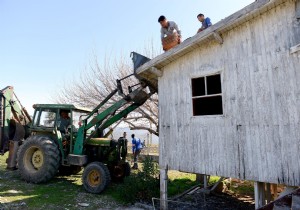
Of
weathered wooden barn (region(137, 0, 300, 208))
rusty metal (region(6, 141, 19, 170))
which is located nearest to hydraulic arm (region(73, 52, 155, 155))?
weathered wooden barn (region(137, 0, 300, 208))

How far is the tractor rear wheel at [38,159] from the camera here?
8.88 meters

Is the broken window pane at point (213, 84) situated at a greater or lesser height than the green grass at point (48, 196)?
greater

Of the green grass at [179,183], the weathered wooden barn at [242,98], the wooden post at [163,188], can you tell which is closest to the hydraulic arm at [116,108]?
the weathered wooden barn at [242,98]

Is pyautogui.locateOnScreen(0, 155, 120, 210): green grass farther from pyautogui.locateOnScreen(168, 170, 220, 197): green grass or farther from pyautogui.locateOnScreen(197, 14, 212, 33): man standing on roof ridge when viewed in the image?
pyautogui.locateOnScreen(197, 14, 212, 33): man standing on roof ridge

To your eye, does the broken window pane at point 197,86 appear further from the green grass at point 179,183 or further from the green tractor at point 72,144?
the green grass at point 179,183

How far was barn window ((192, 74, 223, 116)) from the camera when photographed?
6.98 metres

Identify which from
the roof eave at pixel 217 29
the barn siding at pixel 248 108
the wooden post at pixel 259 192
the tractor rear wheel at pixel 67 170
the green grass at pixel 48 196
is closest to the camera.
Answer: the barn siding at pixel 248 108

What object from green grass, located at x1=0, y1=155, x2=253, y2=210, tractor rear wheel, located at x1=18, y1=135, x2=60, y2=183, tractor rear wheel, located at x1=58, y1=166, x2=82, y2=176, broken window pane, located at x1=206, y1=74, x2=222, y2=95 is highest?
broken window pane, located at x1=206, y1=74, x2=222, y2=95

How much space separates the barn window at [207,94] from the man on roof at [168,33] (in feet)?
5.34

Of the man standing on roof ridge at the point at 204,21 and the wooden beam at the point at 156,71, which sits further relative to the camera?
the man standing on roof ridge at the point at 204,21

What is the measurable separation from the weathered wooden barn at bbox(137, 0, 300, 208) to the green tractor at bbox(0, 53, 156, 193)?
79.4 inches

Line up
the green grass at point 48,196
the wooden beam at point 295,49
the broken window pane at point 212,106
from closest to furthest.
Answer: the wooden beam at point 295,49
the green grass at point 48,196
the broken window pane at point 212,106

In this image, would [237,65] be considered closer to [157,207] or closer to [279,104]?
[279,104]

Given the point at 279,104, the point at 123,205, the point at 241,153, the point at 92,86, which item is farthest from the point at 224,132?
the point at 92,86
